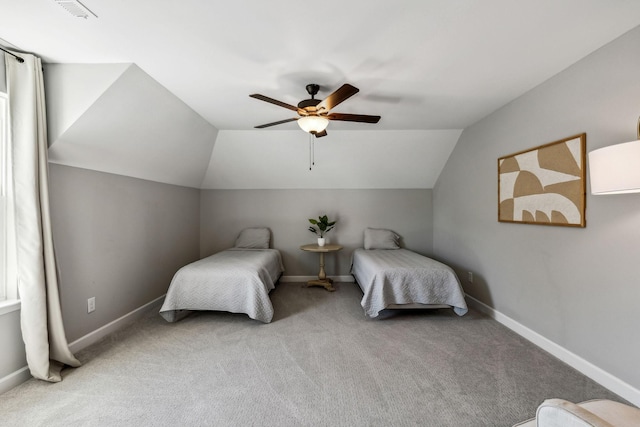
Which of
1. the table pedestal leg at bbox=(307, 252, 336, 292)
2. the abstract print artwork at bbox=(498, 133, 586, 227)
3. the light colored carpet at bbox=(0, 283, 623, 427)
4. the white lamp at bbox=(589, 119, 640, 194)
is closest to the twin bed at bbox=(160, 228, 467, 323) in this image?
the light colored carpet at bbox=(0, 283, 623, 427)

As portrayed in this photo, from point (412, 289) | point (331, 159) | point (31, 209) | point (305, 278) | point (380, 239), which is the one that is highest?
point (331, 159)

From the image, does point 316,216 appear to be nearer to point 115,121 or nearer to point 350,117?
point 350,117

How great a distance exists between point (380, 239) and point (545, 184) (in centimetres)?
236

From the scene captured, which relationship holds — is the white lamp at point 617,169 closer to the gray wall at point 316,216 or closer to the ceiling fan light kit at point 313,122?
the ceiling fan light kit at point 313,122

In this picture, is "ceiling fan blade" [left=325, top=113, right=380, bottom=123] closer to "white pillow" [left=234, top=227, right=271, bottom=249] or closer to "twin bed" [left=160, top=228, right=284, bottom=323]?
"twin bed" [left=160, top=228, right=284, bottom=323]

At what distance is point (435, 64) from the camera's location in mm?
1984

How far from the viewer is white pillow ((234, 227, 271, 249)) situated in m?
4.32

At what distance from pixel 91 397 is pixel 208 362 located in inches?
26.7

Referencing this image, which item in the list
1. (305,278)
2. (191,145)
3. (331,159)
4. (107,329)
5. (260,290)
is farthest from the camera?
(305,278)

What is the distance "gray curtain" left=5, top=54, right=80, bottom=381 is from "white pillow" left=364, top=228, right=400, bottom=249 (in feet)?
11.8

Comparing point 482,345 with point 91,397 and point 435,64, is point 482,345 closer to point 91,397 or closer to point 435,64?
point 435,64

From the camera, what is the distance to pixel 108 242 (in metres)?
2.56

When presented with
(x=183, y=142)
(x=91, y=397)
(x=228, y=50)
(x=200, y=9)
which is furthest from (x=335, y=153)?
(x=91, y=397)

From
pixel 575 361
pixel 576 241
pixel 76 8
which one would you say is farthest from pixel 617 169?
pixel 76 8
